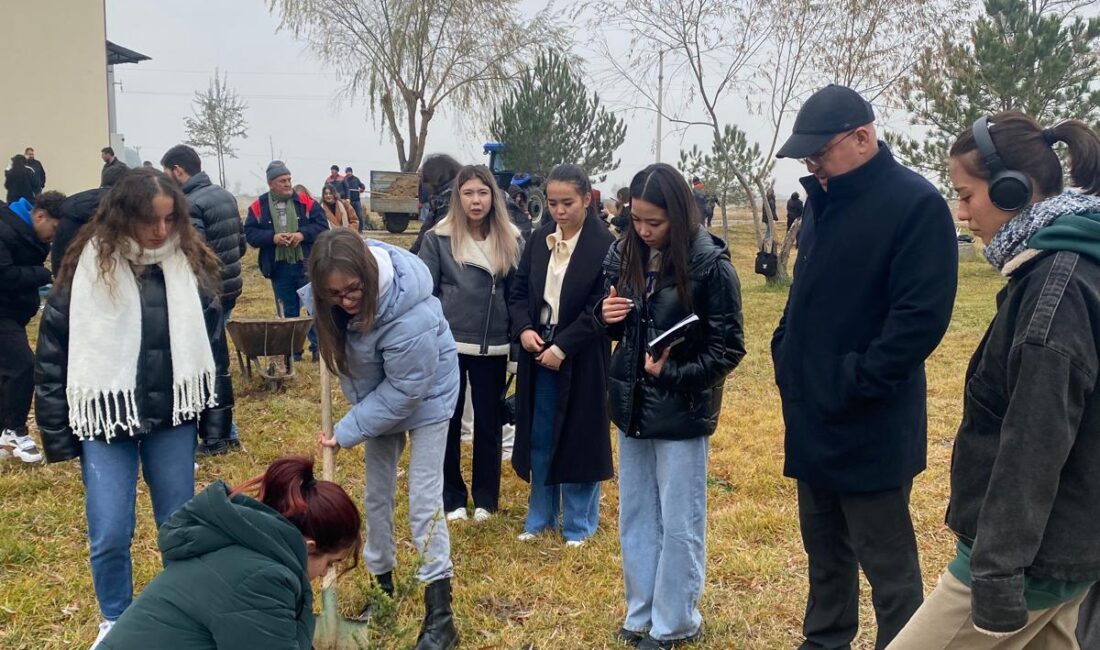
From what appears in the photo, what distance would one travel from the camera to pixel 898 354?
243 cm

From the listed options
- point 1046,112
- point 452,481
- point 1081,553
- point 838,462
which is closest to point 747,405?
point 452,481

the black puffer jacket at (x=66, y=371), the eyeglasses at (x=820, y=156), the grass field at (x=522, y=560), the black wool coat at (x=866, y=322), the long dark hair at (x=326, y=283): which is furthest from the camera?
the grass field at (x=522, y=560)

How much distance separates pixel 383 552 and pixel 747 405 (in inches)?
162

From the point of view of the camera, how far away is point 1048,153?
6.73 feet

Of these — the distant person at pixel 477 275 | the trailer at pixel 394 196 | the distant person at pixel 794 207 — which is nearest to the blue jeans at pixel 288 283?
the distant person at pixel 477 275

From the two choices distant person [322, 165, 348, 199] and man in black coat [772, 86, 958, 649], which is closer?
man in black coat [772, 86, 958, 649]

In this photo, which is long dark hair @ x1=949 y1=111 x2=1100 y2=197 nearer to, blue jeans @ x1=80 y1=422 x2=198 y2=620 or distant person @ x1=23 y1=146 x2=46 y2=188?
blue jeans @ x1=80 y1=422 x2=198 y2=620

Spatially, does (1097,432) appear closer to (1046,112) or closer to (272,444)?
(272,444)

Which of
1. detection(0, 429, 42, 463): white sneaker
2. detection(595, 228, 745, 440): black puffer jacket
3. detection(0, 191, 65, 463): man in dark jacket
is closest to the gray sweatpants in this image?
detection(595, 228, 745, 440): black puffer jacket

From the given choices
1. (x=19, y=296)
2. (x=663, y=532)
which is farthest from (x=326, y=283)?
(x=19, y=296)

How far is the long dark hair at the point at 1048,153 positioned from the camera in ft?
6.68

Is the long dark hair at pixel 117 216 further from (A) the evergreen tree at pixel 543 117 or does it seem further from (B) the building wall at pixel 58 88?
(A) the evergreen tree at pixel 543 117

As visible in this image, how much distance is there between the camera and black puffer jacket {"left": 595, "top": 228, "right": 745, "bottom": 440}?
3.01m

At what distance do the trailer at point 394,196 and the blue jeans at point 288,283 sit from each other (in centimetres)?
1466
